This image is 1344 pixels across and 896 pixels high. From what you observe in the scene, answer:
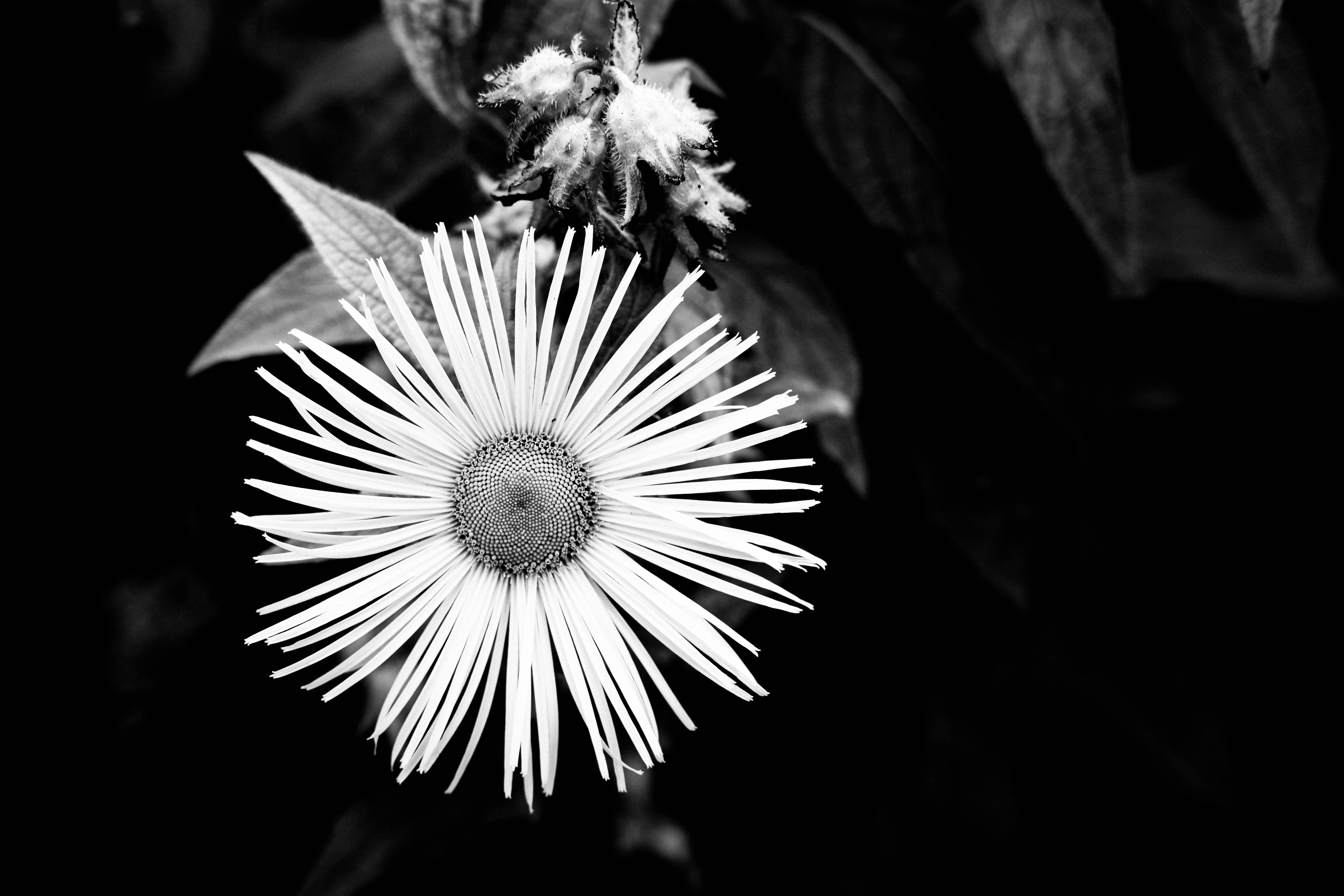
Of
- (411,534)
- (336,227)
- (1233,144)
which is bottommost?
(1233,144)

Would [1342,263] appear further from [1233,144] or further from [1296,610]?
[1296,610]

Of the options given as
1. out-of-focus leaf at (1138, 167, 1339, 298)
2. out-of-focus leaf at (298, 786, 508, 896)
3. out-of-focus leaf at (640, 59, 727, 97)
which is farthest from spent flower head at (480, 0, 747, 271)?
out-of-focus leaf at (1138, 167, 1339, 298)

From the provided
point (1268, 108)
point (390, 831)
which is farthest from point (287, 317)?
point (1268, 108)

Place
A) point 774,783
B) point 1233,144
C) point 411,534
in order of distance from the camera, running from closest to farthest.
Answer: point 411,534 < point 1233,144 < point 774,783

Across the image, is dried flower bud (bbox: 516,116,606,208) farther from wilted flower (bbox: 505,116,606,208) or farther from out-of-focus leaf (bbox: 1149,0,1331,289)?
out-of-focus leaf (bbox: 1149,0,1331,289)

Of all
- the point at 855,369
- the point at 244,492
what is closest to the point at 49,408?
the point at 244,492

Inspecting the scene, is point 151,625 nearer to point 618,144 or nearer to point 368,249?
point 368,249
